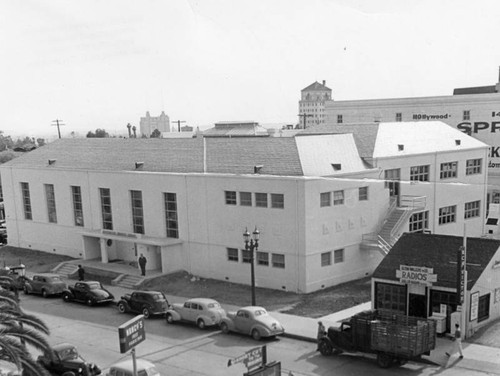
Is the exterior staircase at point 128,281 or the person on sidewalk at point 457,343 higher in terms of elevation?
the person on sidewalk at point 457,343

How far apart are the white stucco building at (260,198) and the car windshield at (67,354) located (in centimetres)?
1495

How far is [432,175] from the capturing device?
44781mm

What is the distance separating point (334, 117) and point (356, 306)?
4601cm

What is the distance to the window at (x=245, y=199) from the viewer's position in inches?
1460

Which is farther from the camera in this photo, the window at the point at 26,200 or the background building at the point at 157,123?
the background building at the point at 157,123

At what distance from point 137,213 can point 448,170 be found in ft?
77.8

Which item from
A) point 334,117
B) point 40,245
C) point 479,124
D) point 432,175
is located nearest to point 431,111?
point 479,124

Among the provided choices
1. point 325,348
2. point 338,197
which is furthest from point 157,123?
point 325,348

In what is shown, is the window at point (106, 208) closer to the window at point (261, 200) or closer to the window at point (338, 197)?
the window at point (261, 200)

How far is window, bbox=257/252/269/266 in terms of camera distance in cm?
3666

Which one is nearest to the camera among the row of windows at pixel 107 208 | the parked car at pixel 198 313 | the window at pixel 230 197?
the parked car at pixel 198 313

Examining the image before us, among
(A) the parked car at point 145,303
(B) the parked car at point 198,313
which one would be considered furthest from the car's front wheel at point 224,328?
(A) the parked car at point 145,303

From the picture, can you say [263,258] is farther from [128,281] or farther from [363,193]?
[128,281]

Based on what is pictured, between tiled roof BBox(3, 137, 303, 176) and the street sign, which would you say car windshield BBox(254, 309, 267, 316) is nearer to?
the street sign
